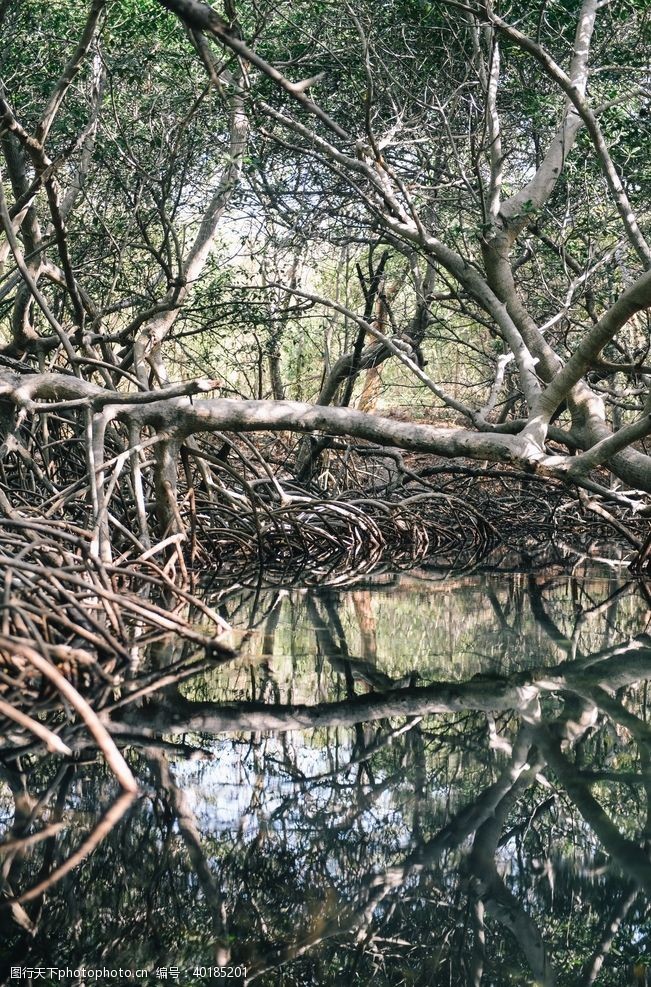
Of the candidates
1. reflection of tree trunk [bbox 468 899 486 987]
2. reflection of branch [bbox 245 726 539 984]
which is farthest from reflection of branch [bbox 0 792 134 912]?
reflection of tree trunk [bbox 468 899 486 987]

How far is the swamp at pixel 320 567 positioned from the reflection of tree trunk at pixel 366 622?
3 centimetres

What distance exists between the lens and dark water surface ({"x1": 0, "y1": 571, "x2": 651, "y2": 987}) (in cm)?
157

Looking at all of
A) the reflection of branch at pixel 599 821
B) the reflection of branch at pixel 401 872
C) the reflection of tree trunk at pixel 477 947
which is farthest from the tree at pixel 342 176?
the reflection of tree trunk at pixel 477 947

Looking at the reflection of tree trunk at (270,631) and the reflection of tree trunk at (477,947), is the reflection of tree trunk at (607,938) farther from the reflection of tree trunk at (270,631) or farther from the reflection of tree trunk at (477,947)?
the reflection of tree trunk at (270,631)

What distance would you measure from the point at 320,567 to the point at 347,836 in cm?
501

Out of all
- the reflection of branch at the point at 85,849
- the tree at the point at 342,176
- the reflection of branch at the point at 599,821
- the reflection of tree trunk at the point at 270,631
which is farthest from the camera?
the tree at the point at 342,176

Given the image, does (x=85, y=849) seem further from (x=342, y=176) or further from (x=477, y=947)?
(x=342, y=176)

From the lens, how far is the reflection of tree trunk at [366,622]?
12.9 ft

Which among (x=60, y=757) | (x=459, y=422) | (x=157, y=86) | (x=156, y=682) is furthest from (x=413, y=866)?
(x=459, y=422)

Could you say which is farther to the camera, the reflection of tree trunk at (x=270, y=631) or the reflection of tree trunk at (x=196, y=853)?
the reflection of tree trunk at (x=270, y=631)

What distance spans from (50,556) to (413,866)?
2243 mm

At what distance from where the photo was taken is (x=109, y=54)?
6523 millimetres

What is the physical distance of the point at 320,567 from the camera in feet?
23.1

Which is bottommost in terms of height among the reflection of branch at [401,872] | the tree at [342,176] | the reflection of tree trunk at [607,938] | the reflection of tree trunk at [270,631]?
the reflection of tree trunk at [607,938]
